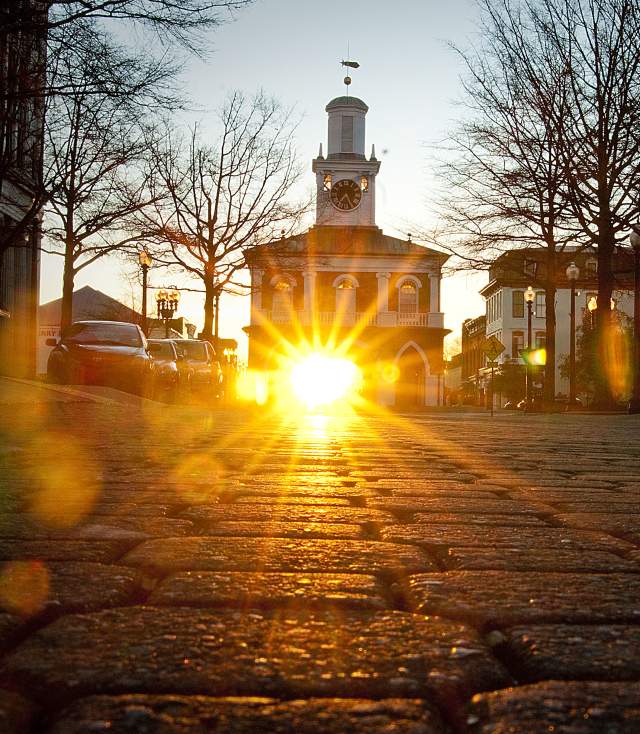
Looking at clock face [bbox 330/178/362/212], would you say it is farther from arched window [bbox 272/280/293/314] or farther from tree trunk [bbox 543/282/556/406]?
tree trunk [bbox 543/282/556/406]

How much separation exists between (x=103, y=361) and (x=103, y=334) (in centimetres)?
101

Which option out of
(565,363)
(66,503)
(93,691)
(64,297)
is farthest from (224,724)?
(565,363)

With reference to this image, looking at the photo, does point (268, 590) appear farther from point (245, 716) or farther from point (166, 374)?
point (166, 374)

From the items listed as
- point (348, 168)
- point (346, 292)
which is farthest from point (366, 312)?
point (348, 168)

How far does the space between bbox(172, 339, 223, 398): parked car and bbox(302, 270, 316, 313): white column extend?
2044 cm

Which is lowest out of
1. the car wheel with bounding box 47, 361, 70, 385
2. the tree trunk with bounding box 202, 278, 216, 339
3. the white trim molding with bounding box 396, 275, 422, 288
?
the car wheel with bounding box 47, 361, 70, 385

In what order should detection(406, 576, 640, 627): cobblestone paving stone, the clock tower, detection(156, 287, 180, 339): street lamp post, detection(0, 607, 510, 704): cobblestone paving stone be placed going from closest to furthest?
detection(0, 607, 510, 704): cobblestone paving stone
detection(406, 576, 640, 627): cobblestone paving stone
detection(156, 287, 180, 339): street lamp post
the clock tower

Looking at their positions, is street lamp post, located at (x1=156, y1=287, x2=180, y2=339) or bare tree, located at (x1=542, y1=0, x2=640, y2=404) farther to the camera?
street lamp post, located at (x1=156, y1=287, x2=180, y2=339)

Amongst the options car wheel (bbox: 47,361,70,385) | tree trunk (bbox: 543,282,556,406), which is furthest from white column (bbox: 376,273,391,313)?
car wheel (bbox: 47,361,70,385)

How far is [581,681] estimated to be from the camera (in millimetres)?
1743

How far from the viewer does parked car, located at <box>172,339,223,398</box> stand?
28.7 metres

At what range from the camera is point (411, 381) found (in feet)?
168

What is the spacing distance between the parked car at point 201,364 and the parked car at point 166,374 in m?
2.21

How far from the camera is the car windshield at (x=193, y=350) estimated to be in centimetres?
2920
